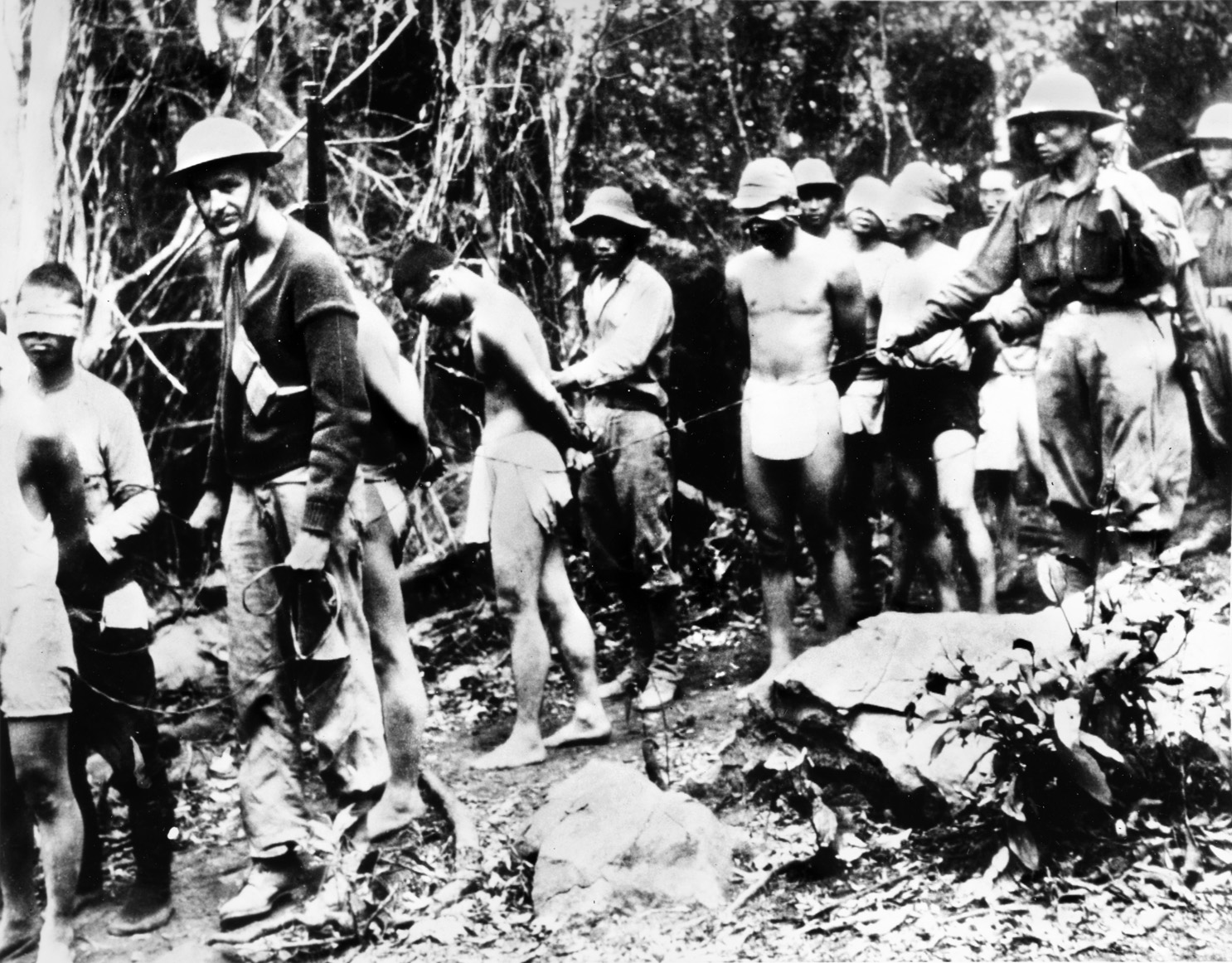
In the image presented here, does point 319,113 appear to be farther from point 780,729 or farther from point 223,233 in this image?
point 780,729

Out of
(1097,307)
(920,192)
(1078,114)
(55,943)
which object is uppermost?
(1078,114)

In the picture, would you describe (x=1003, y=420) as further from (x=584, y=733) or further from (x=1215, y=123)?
(x=584, y=733)

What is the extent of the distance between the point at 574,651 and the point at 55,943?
1866mm

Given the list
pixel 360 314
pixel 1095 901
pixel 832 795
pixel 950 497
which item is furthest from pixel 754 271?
pixel 1095 901

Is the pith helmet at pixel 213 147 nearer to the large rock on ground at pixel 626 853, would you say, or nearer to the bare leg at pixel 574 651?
the bare leg at pixel 574 651

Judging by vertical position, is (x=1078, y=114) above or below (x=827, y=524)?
above

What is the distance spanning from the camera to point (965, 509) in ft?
16.5

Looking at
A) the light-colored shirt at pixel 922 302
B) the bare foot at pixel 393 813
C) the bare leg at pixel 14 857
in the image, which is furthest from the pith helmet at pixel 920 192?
the bare leg at pixel 14 857

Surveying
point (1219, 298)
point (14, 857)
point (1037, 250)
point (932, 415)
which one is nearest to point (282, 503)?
point (14, 857)

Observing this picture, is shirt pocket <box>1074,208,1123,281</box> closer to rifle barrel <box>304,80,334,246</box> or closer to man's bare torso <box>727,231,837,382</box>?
man's bare torso <box>727,231,837,382</box>

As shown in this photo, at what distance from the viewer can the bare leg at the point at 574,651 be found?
468 cm

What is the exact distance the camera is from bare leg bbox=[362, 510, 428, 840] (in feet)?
14.1

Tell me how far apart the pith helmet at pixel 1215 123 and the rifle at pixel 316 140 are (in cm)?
312

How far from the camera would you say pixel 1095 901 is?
12.4 ft
